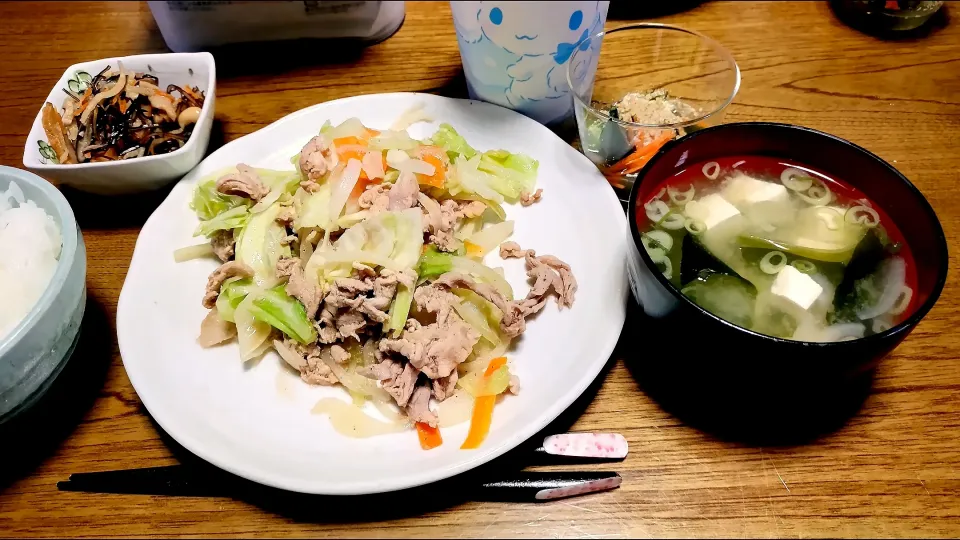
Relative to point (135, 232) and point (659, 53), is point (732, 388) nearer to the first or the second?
point (659, 53)

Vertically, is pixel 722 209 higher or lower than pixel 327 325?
higher

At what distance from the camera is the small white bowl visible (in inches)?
65.4

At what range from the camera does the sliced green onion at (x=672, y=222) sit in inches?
54.5

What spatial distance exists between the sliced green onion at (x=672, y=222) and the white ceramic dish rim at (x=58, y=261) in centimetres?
124

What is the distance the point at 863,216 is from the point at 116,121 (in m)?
1.92

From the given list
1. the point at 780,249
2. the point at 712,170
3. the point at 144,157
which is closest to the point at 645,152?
the point at 712,170

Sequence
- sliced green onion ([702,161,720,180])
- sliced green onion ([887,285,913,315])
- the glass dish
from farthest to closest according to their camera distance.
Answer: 1. the glass dish
2. sliced green onion ([702,161,720,180])
3. sliced green onion ([887,285,913,315])

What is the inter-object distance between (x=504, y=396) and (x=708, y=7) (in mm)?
1846

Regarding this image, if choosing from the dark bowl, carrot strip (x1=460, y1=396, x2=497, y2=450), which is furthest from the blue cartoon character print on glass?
carrot strip (x1=460, y1=396, x2=497, y2=450)

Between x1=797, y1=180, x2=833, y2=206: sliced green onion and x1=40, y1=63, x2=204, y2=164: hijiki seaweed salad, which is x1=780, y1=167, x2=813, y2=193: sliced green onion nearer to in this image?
x1=797, y1=180, x2=833, y2=206: sliced green onion

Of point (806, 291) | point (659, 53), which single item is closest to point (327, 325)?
point (806, 291)

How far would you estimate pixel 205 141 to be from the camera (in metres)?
1.81

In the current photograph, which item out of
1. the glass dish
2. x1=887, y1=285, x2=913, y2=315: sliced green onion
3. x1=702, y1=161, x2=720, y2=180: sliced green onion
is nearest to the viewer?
x1=887, y1=285, x2=913, y2=315: sliced green onion

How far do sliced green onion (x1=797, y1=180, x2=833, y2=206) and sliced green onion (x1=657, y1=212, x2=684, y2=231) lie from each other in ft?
0.92
